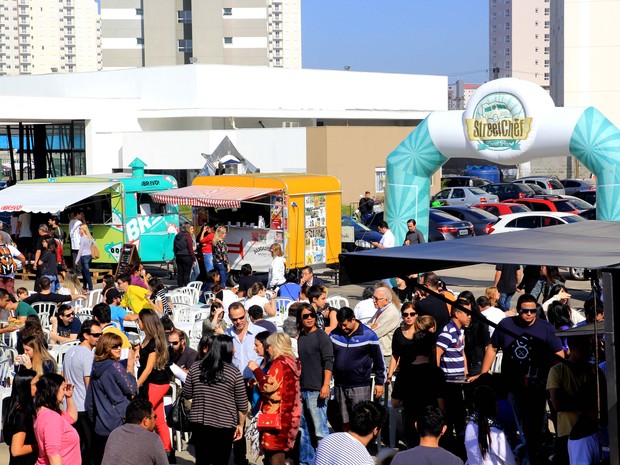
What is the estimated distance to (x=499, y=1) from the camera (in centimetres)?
15200

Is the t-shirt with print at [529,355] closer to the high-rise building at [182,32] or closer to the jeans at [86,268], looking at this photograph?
the jeans at [86,268]

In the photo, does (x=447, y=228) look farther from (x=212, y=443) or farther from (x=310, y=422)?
(x=212, y=443)

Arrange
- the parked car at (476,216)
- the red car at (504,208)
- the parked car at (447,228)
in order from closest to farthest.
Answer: the parked car at (447,228), the parked car at (476,216), the red car at (504,208)

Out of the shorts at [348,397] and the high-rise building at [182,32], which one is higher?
the high-rise building at [182,32]

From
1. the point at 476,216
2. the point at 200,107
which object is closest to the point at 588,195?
the point at 476,216

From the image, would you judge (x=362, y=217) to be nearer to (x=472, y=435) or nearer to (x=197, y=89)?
(x=197, y=89)

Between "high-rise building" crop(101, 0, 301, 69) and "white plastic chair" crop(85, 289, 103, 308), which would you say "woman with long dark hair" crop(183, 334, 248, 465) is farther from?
"high-rise building" crop(101, 0, 301, 69)

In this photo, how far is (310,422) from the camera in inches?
345

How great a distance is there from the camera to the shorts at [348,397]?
8602mm

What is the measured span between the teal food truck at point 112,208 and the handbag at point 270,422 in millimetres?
15241

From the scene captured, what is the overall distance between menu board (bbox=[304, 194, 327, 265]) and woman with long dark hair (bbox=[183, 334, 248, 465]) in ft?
45.1

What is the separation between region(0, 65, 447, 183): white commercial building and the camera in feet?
123

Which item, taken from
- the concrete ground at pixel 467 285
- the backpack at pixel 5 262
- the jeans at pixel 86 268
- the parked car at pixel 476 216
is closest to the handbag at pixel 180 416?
the concrete ground at pixel 467 285

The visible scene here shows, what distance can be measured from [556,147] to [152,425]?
13522 millimetres
